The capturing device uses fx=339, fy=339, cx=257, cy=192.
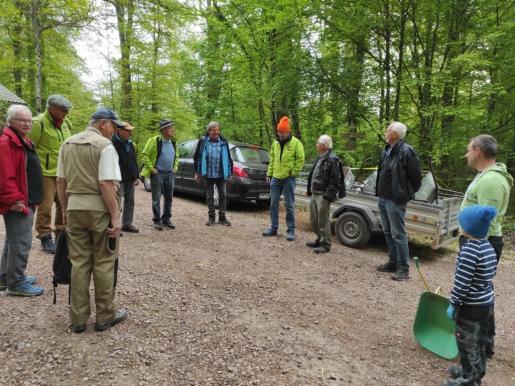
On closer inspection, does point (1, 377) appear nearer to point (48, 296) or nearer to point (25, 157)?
point (48, 296)

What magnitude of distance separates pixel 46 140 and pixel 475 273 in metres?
4.57

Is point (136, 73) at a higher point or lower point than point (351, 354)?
higher

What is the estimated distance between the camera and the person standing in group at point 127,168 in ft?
18.1

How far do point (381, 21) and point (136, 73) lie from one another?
935 cm

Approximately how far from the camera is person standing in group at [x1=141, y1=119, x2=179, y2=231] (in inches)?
236

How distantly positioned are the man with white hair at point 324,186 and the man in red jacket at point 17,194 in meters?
3.90

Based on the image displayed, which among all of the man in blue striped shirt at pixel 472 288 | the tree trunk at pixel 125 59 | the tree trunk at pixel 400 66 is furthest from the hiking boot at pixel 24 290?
the tree trunk at pixel 125 59

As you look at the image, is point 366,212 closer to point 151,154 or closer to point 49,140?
point 151,154

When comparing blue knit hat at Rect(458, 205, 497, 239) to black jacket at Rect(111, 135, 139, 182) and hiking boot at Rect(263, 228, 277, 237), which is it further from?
black jacket at Rect(111, 135, 139, 182)

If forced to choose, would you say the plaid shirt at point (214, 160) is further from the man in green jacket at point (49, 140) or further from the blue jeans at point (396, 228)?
the blue jeans at point (396, 228)

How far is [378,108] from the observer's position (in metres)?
9.58

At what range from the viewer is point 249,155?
28.5ft

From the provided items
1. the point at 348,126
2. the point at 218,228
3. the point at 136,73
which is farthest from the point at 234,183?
the point at 136,73

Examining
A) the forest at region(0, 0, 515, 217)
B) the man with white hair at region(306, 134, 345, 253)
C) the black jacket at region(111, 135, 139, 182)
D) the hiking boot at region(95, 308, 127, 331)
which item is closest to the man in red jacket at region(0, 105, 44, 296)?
the hiking boot at region(95, 308, 127, 331)
